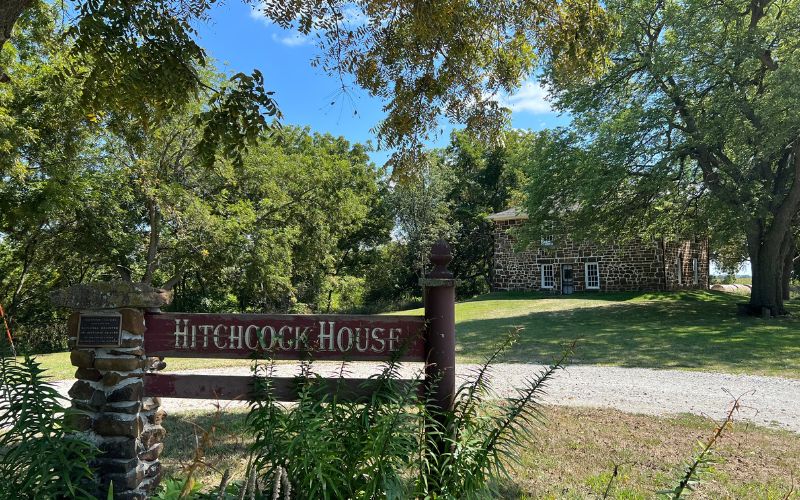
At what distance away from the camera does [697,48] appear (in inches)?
643

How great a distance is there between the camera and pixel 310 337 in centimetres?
336

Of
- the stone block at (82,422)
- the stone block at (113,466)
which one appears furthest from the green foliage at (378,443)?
the stone block at (82,422)

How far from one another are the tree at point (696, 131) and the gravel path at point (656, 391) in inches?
358

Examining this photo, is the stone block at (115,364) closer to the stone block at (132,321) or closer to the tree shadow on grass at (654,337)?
the stone block at (132,321)

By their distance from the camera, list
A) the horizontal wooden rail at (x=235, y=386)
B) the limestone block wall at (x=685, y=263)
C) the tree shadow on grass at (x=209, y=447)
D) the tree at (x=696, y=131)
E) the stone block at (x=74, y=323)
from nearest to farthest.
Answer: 1. the horizontal wooden rail at (x=235, y=386)
2. the stone block at (x=74, y=323)
3. the tree shadow on grass at (x=209, y=447)
4. the tree at (x=696, y=131)
5. the limestone block wall at (x=685, y=263)

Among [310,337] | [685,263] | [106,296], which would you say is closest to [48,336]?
[106,296]

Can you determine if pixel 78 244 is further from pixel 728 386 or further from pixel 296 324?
pixel 728 386

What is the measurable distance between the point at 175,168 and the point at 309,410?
60.0 ft

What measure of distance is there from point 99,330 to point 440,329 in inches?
86.7

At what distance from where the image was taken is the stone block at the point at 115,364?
3.36 meters

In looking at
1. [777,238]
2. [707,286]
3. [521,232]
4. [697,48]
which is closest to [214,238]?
[521,232]

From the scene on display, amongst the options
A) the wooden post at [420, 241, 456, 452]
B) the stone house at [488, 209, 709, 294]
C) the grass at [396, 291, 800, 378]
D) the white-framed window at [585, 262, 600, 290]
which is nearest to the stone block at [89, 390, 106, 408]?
the wooden post at [420, 241, 456, 452]

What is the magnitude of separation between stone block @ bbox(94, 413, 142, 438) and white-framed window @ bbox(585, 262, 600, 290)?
2813 cm

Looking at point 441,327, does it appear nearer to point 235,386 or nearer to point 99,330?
point 235,386
